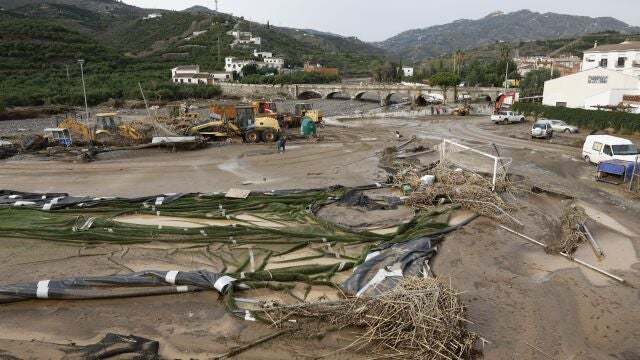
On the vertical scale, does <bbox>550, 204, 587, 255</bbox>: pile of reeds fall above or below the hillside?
below

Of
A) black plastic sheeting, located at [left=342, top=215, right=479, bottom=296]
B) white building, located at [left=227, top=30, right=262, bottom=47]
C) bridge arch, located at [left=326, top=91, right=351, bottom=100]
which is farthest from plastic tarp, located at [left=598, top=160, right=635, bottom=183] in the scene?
white building, located at [left=227, top=30, right=262, bottom=47]

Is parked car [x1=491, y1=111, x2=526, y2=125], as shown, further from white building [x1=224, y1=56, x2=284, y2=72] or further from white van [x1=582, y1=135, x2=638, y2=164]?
white building [x1=224, y1=56, x2=284, y2=72]

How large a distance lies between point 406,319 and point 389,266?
2227 mm

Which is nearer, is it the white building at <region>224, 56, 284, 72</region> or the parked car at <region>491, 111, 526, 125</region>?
the parked car at <region>491, 111, 526, 125</region>

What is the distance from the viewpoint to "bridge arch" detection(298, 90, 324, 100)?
78812 mm

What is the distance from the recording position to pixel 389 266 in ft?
27.4

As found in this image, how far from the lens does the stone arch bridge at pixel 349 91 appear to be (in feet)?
206

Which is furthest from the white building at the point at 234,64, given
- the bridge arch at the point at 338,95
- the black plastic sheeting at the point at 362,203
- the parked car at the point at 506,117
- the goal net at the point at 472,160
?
the black plastic sheeting at the point at 362,203

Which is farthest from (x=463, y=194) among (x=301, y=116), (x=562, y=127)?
(x=301, y=116)

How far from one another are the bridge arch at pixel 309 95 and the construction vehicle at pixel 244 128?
52.6 meters

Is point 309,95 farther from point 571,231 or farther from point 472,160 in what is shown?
point 571,231

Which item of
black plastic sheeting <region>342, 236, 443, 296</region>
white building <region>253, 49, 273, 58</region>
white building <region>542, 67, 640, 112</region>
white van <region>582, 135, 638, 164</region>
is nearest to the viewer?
black plastic sheeting <region>342, 236, 443, 296</region>

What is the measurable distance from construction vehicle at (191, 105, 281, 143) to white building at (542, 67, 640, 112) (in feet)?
86.0

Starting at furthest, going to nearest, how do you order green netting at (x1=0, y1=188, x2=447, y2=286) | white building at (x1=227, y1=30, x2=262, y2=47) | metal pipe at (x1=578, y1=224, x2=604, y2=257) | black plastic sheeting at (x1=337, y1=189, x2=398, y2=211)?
1. white building at (x1=227, y1=30, x2=262, y2=47)
2. black plastic sheeting at (x1=337, y1=189, x2=398, y2=211)
3. metal pipe at (x1=578, y1=224, x2=604, y2=257)
4. green netting at (x1=0, y1=188, x2=447, y2=286)
